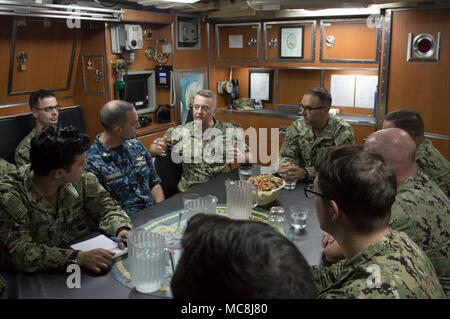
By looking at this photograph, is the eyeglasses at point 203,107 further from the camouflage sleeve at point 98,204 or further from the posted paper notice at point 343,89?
the posted paper notice at point 343,89

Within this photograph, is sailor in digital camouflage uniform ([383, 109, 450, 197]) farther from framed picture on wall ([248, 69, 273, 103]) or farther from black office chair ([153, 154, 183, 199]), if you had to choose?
framed picture on wall ([248, 69, 273, 103])

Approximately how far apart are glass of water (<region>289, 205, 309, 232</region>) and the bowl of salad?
224mm

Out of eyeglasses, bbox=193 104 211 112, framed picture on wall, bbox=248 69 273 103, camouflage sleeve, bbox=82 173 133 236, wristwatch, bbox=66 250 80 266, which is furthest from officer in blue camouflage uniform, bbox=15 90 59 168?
framed picture on wall, bbox=248 69 273 103

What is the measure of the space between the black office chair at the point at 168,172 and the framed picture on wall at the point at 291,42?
105 inches

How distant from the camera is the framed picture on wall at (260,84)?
237 inches

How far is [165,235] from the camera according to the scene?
6.84 ft

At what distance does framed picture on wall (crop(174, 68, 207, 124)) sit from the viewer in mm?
5602

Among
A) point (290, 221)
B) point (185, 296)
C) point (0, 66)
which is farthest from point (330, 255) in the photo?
point (0, 66)

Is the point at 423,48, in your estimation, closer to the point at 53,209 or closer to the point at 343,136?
the point at 343,136

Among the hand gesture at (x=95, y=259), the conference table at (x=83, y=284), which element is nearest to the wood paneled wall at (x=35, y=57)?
the conference table at (x=83, y=284)

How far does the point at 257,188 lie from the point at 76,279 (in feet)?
3.73

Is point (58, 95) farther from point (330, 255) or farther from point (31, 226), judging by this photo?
point (330, 255)

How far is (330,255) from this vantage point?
1.84m

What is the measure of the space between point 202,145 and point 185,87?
7.67 ft
